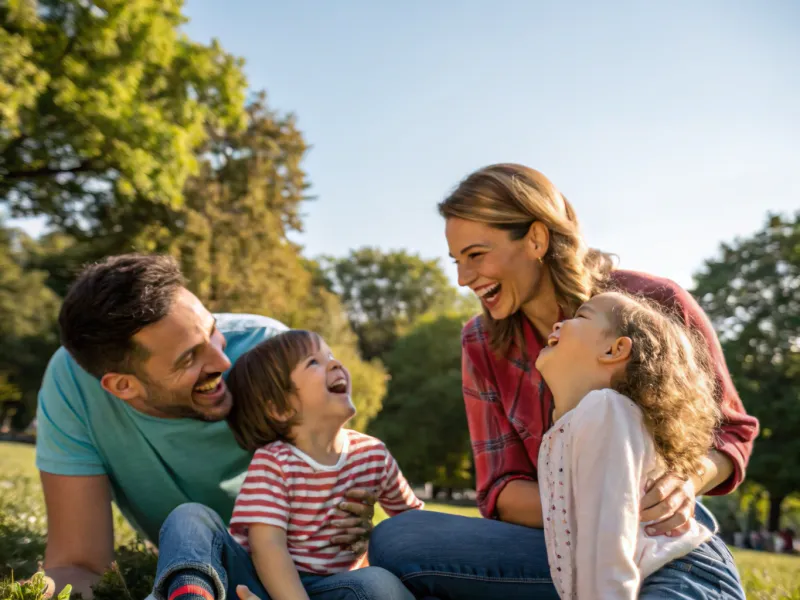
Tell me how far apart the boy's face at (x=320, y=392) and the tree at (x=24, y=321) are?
3403 centimetres

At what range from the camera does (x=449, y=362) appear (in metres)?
37.5

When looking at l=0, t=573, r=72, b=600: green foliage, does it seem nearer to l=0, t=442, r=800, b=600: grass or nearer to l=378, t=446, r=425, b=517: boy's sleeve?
l=0, t=442, r=800, b=600: grass

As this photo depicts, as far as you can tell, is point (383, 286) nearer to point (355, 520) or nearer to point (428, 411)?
point (428, 411)

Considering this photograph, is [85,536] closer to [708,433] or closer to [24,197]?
[708,433]

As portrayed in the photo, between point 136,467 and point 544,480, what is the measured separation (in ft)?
7.13

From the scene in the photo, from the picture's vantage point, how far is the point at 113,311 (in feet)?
10.9

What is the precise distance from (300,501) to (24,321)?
124ft

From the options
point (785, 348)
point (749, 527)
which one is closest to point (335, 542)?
Answer: point (785, 348)

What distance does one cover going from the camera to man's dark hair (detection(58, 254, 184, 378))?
131 inches

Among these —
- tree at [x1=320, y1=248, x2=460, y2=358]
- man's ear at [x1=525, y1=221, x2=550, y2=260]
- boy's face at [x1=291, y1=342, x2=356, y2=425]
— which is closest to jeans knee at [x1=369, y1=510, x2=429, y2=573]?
boy's face at [x1=291, y1=342, x2=356, y2=425]

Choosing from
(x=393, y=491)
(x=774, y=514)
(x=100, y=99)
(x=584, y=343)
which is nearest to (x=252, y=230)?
(x=100, y=99)

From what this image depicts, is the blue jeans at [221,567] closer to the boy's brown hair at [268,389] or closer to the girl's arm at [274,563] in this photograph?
the girl's arm at [274,563]

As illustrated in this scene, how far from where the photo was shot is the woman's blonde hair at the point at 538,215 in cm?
328

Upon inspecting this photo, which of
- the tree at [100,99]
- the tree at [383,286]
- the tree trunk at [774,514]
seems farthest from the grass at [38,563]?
the tree at [383,286]
